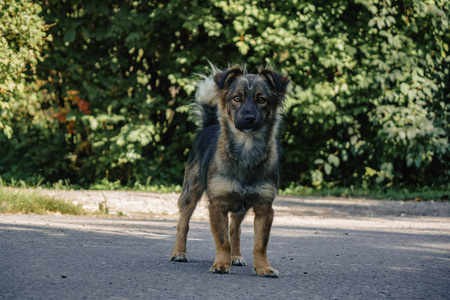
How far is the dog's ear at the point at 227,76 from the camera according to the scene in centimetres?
584

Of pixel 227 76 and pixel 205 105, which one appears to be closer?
pixel 227 76

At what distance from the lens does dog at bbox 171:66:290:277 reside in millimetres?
5359

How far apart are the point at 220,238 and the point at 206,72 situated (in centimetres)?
919

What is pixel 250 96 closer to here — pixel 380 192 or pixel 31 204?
pixel 31 204

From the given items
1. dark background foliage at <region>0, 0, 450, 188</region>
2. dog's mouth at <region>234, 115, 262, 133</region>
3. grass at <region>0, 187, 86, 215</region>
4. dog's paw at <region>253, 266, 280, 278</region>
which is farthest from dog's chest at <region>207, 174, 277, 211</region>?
dark background foliage at <region>0, 0, 450, 188</region>

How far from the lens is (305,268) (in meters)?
5.57

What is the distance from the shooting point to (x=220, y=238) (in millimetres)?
5316

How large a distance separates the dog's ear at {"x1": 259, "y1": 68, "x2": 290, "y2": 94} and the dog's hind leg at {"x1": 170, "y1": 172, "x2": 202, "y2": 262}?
1.28 metres

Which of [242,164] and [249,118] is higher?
[249,118]

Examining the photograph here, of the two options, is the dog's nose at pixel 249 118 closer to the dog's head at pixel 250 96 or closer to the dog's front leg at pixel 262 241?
the dog's head at pixel 250 96

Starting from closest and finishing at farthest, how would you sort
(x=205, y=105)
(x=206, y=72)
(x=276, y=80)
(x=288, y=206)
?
(x=276, y=80) → (x=205, y=105) → (x=288, y=206) → (x=206, y=72)

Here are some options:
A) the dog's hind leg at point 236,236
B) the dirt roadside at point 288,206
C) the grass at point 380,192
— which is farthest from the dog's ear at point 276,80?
the grass at point 380,192

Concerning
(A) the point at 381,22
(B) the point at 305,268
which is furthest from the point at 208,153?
(A) the point at 381,22

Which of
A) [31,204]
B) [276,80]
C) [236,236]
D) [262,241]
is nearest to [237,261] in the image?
[236,236]
